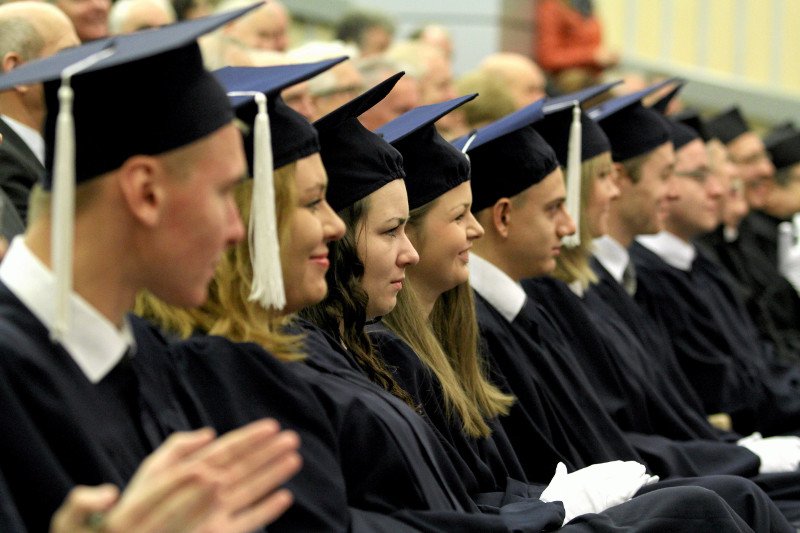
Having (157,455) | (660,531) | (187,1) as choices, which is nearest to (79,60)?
(157,455)

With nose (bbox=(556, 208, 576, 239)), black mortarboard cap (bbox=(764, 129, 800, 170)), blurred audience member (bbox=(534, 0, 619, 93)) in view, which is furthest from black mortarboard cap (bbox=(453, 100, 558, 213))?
blurred audience member (bbox=(534, 0, 619, 93))

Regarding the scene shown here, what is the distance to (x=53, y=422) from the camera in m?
2.17

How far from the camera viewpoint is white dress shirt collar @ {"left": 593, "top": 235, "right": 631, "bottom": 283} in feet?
19.0

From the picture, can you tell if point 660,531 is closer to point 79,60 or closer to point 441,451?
point 441,451

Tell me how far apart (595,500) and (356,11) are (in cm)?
474

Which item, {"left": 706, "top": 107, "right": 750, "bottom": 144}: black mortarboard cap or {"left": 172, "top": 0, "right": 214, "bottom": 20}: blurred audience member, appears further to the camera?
{"left": 706, "top": 107, "right": 750, "bottom": 144}: black mortarboard cap

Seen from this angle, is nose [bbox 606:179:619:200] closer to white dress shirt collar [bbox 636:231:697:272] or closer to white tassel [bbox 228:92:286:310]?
white dress shirt collar [bbox 636:231:697:272]

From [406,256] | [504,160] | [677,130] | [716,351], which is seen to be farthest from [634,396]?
[677,130]

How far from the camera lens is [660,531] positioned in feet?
11.2

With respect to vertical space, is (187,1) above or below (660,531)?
above

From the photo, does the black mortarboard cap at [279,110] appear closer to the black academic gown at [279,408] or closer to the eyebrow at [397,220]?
the black academic gown at [279,408]

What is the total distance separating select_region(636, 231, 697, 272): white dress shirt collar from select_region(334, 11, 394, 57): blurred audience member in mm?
1887

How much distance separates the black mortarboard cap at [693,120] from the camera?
7156 millimetres

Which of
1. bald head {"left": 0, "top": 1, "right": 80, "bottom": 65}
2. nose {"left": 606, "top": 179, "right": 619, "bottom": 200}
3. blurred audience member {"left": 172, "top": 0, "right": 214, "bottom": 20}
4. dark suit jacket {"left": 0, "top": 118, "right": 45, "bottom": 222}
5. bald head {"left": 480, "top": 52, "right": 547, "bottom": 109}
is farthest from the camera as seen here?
bald head {"left": 480, "top": 52, "right": 547, "bottom": 109}
